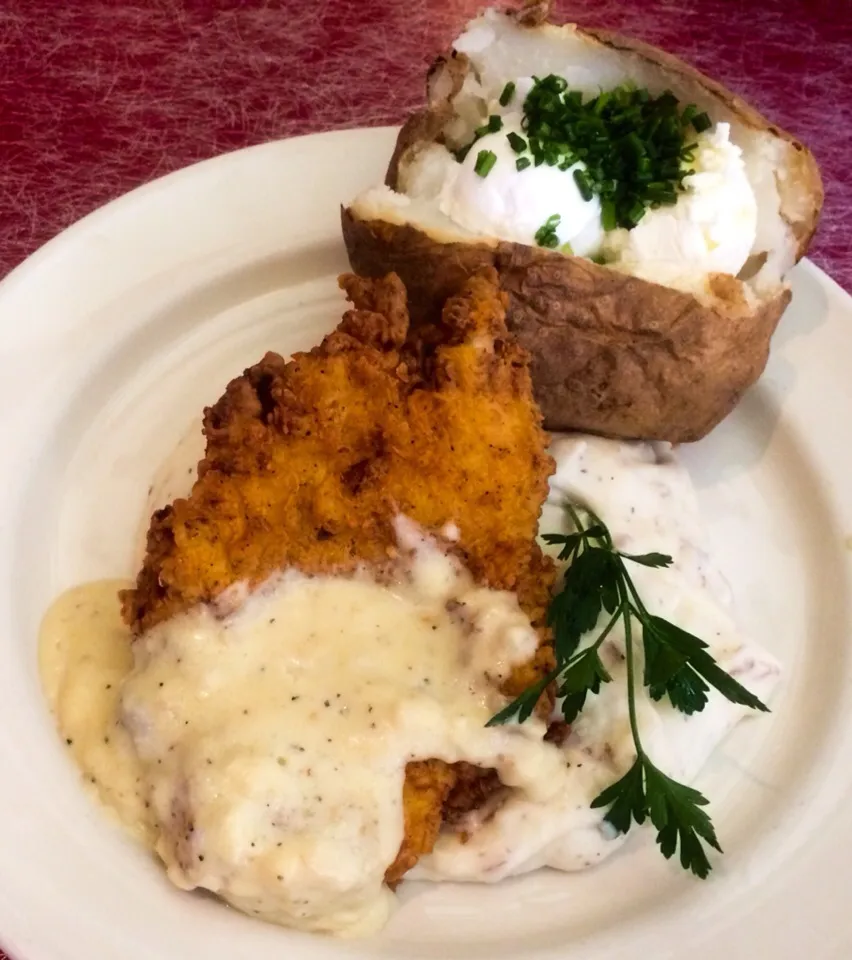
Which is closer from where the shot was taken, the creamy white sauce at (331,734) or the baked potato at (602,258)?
the creamy white sauce at (331,734)

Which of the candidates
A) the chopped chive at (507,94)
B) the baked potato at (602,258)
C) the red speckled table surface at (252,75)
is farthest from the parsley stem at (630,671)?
the red speckled table surface at (252,75)

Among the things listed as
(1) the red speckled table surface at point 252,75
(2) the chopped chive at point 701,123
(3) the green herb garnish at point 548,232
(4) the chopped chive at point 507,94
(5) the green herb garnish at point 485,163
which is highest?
(2) the chopped chive at point 701,123

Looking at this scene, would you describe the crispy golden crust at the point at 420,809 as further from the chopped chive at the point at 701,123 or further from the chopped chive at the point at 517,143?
the chopped chive at the point at 701,123

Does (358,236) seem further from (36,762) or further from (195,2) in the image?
(195,2)

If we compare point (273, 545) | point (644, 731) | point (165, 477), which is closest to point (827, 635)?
point (644, 731)

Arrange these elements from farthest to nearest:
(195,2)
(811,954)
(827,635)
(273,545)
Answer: (195,2) < (827,635) < (273,545) < (811,954)

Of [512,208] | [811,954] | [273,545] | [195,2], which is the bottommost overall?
[811,954]
